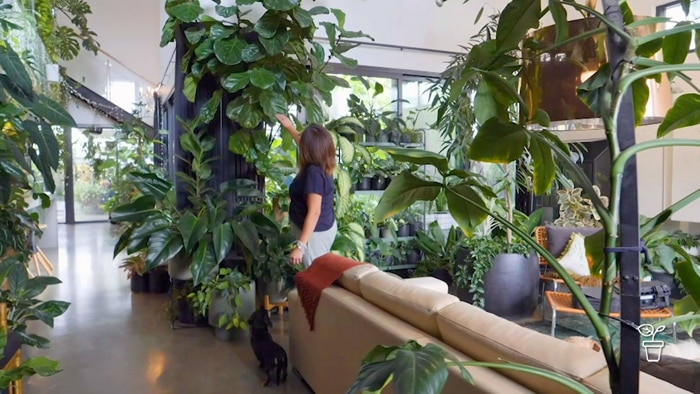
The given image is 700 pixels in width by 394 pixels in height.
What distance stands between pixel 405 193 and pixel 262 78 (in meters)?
2.87

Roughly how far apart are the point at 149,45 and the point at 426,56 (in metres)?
6.71

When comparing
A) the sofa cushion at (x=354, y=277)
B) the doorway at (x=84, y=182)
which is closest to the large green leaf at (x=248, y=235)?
the sofa cushion at (x=354, y=277)

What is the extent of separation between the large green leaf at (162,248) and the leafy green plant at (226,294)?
0.34 m

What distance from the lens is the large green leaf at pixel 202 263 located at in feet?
11.9

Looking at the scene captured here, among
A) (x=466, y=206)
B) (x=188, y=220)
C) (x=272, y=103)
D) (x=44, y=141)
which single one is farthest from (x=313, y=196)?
(x=466, y=206)

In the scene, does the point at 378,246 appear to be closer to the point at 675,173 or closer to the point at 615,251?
the point at 675,173

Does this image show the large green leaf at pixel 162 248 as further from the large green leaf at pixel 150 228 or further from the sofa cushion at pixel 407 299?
the sofa cushion at pixel 407 299

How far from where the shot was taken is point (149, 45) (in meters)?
10.3

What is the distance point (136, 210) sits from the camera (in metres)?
3.80

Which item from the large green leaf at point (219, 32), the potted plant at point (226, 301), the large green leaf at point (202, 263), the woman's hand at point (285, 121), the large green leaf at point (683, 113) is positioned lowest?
the potted plant at point (226, 301)

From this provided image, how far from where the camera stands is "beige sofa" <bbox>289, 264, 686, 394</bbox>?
1.33m

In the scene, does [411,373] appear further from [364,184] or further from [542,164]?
[364,184]

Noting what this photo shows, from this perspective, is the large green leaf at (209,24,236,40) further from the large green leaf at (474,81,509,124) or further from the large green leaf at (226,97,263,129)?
the large green leaf at (474,81,509,124)

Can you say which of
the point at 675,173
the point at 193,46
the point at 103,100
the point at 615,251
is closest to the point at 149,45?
the point at 103,100
